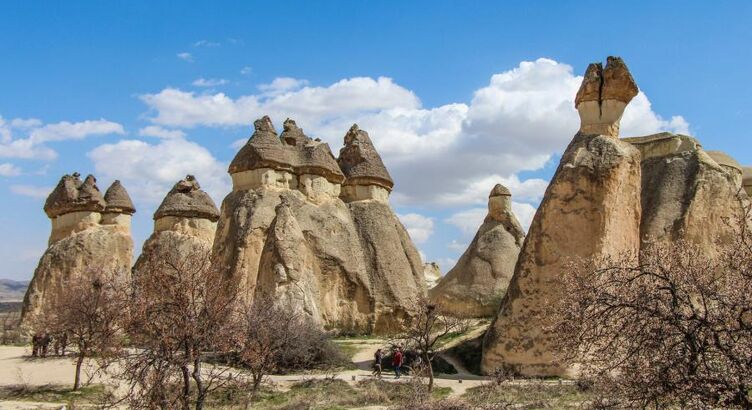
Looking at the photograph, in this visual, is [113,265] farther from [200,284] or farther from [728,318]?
[728,318]

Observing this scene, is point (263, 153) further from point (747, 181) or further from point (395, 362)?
point (747, 181)

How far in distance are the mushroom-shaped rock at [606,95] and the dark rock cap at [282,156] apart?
9.65 meters

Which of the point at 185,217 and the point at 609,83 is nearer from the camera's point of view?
the point at 609,83

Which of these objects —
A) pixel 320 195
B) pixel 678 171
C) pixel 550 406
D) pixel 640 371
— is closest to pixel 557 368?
pixel 550 406

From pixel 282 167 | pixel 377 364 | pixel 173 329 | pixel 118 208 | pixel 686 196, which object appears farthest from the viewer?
pixel 118 208

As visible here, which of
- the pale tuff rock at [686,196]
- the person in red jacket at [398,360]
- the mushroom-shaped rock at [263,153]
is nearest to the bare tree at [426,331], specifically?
the person in red jacket at [398,360]

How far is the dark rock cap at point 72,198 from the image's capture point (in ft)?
80.6

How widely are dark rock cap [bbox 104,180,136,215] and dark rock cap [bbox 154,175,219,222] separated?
916mm

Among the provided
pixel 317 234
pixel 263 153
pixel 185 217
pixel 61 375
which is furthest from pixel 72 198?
pixel 61 375

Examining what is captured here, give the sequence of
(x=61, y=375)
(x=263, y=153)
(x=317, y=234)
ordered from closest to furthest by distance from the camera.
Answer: (x=61, y=375)
(x=317, y=234)
(x=263, y=153)

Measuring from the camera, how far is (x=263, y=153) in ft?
72.0

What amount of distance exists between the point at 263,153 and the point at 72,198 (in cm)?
714

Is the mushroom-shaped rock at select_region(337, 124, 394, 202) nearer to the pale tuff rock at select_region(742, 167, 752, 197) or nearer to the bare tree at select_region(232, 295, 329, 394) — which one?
the bare tree at select_region(232, 295, 329, 394)

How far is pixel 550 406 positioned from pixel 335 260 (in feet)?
35.1
